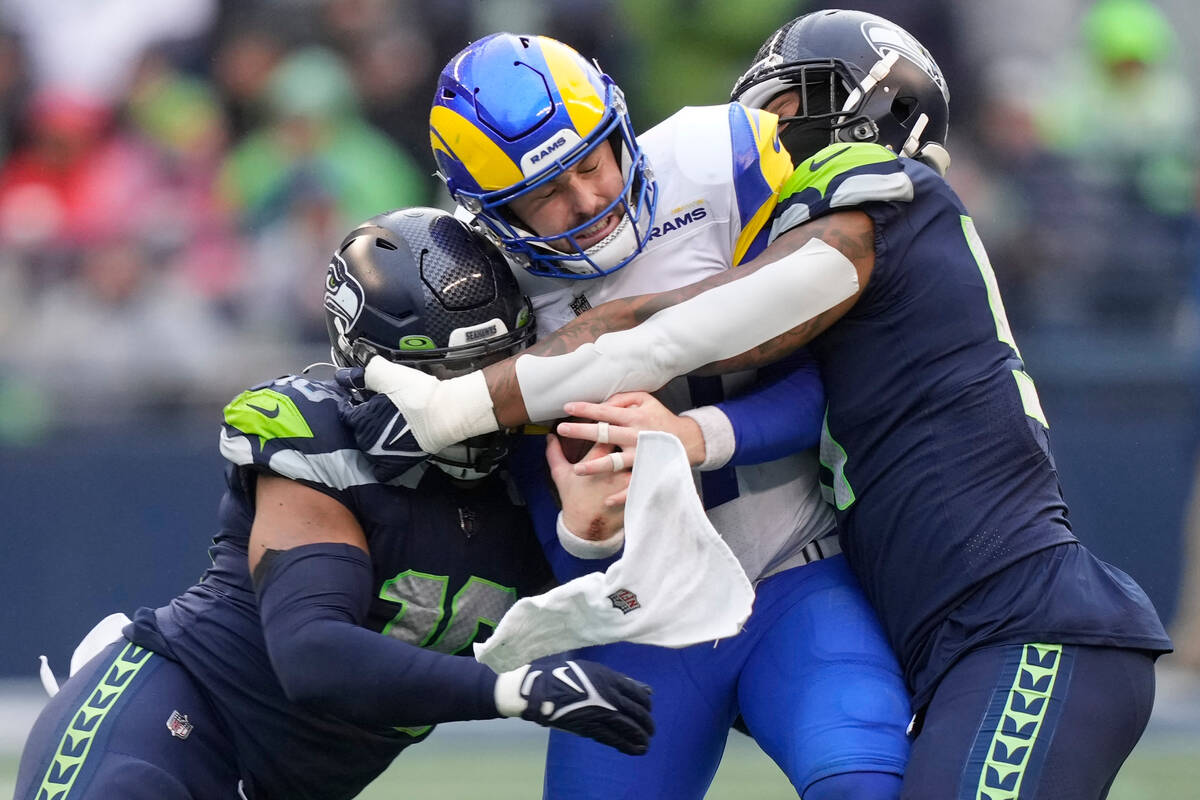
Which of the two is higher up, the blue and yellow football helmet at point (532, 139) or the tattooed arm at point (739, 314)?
the blue and yellow football helmet at point (532, 139)

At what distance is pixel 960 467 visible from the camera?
9.67 feet

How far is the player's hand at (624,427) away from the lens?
295 centimetres

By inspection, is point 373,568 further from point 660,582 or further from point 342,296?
point 660,582

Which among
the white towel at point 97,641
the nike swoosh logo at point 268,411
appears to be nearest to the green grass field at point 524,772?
the white towel at point 97,641

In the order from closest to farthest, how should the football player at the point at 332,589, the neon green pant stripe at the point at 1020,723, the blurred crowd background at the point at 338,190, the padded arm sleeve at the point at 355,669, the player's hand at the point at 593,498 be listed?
1. the neon green pant stripe at the point at 1020,723
2. the padded arm sleeve at the point at 355,669
3. the football player at the point at 332,589
4. the player's hand at the point at 593,498
5. the blurred crowd background at the point at 338,190

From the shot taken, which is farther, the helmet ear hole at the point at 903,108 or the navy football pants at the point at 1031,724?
the helmet ear hole at the point at 903,108

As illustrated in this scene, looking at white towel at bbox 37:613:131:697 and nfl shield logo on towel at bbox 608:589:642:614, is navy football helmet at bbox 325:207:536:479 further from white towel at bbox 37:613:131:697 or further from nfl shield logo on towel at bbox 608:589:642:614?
white towel at bbox 37:613:131:697

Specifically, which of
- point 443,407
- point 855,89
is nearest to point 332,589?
point 443,407

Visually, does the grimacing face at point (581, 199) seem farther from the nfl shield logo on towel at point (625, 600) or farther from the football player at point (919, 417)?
the nfl shield logo on towel at point (625, 600)

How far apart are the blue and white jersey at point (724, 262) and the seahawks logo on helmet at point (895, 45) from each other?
37 cm

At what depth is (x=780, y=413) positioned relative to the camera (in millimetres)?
3057

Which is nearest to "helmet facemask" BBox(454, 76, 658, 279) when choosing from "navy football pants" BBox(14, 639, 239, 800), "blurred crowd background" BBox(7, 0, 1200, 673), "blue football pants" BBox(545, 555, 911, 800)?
"blue football pants" BBox(545, 555, 911, 800)

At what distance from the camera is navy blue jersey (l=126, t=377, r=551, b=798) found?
3.14 m

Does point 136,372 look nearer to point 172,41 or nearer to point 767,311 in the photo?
point 172,41
